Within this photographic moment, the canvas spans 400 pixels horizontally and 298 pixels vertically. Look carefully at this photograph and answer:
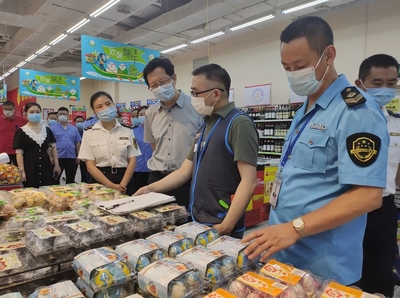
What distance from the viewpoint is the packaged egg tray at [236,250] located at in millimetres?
1093

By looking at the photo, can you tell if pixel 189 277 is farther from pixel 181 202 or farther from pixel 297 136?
pixel 181 202

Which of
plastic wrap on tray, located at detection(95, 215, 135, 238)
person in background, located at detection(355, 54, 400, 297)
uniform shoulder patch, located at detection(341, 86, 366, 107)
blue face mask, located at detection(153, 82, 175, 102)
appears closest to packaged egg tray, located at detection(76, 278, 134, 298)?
plastic wrap on tray, located at detection(95, 215, 135, 238)

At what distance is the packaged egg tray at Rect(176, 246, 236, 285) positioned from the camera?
995 mm

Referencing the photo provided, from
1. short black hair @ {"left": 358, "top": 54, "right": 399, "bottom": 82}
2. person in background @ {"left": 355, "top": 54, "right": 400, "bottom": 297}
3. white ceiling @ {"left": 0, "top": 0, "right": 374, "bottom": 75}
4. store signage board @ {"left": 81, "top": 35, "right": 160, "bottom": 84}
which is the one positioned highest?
white ceiling @ {"left": 0, "top": 0, "right": 374, "bottom": 75}

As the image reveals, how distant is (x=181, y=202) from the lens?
107 inches

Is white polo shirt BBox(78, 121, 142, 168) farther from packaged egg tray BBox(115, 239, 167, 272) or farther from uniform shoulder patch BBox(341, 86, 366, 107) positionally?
uniform shoulder patch BBox(341, 86, 366, 107)

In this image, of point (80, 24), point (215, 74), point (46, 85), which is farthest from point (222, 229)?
point (46, 85)

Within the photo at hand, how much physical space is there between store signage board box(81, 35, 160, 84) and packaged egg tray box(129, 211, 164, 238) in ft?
20.0

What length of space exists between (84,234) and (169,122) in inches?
69.2

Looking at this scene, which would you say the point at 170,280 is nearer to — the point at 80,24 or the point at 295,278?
the point at 295,278

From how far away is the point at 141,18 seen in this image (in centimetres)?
995

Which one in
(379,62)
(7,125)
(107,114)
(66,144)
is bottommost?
(66,144)

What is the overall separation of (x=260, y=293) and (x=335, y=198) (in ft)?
1.69

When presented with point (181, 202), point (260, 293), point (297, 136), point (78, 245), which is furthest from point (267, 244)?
point (181, 202)
